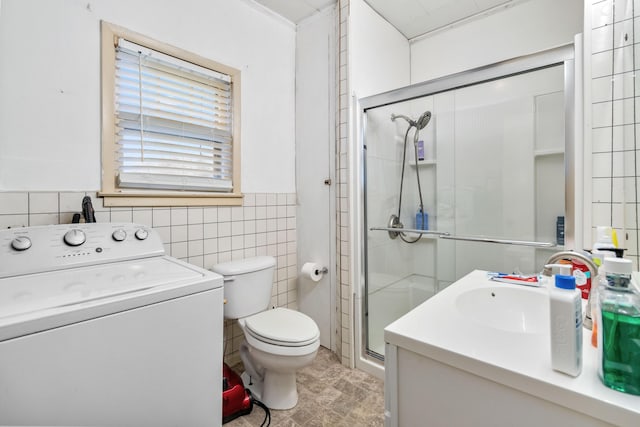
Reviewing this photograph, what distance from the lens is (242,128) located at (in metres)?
1.97

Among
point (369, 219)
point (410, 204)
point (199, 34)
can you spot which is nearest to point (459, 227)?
point (410, 204)

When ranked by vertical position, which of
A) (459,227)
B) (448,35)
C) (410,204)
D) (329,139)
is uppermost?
(448,35)

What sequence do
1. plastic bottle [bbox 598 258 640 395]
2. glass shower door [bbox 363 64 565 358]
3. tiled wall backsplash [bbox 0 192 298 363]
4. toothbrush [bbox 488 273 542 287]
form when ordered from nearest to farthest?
plastic bottle [bbox 598 258 640 395]
toothbrush [bbox 488 273 542 287]
tiled wall backsplash [bbox 0 192 298 363]
glass shower door [bbox 363 64 565 358]

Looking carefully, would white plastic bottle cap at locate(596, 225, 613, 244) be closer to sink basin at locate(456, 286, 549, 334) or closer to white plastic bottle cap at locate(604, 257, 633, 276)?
sink basin at locate(456, 286, 549, 334)

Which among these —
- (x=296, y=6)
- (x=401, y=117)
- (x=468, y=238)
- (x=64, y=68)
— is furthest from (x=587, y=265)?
(x=296, y=6)

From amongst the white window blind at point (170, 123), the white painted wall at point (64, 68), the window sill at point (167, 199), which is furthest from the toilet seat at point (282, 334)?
the white painted wall at point (64, 68)

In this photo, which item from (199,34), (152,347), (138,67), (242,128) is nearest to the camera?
(152,347)

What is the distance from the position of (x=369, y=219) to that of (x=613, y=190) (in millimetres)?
1193

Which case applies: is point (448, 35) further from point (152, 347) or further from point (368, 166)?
point (152, 347)

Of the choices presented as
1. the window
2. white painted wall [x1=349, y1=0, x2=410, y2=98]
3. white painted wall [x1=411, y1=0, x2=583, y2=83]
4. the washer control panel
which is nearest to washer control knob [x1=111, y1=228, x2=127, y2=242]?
the washer control panel

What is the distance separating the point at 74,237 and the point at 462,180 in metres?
1.98

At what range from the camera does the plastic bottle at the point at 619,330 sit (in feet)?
1.73

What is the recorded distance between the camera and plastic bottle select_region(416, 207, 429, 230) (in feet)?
6.36

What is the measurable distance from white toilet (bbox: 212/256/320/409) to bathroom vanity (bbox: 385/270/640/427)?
738 millimetres
